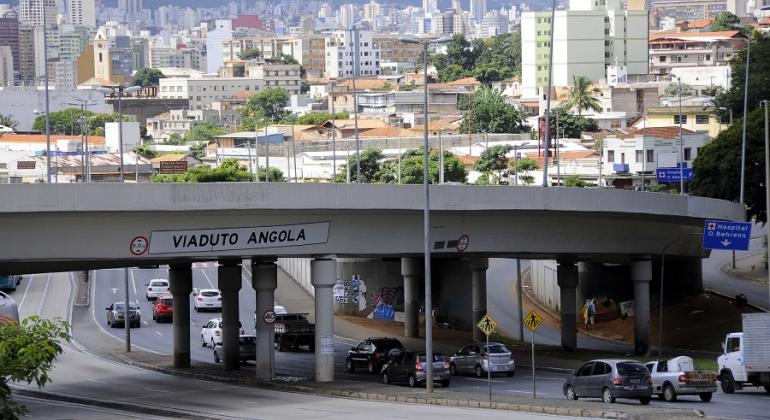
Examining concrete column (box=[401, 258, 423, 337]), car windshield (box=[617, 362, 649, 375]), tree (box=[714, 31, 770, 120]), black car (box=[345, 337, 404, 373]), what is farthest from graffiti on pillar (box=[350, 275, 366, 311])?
car windshield (box=[617, 362, 649, 375])

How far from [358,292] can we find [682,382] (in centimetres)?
4912

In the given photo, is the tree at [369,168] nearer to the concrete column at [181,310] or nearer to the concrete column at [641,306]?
the concrete column at [181,310]

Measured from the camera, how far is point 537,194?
55.6 meters

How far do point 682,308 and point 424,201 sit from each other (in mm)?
28709

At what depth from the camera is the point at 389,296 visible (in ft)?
301

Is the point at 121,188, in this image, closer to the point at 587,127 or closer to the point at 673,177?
the point at 673,177

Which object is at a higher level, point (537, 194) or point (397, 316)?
point (537, 194)

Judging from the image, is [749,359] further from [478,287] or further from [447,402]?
[478,287]

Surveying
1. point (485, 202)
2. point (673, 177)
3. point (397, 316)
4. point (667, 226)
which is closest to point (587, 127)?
point (673, 177)

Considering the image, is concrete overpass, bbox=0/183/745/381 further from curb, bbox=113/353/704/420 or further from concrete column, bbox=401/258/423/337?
concrete column, bbox=401/258/423/337

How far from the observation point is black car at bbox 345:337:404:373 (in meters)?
61.9

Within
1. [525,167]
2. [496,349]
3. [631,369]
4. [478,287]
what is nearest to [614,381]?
[631,369]

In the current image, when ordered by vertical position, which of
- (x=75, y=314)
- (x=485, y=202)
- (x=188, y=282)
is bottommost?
(x=75, y=314)

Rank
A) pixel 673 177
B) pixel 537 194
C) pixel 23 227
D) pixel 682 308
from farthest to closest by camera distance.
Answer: pixel 673 177 < pixel 682 308 < pixel 537 194 < pixel 23 227
